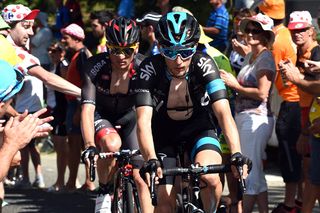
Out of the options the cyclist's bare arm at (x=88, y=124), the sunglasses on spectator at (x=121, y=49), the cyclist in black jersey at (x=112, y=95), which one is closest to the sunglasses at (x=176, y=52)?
the cyclist's bare arm at (x=88, y=124)

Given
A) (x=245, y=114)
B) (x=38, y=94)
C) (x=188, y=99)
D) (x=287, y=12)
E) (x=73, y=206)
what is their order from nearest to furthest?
(x=188, y=99)
(x=245, y=114)
(x=73, y=206)
(x=38, y=94)
(x=287, y=12)

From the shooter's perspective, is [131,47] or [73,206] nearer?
[131,47]

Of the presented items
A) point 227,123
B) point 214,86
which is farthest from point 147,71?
point 227,123

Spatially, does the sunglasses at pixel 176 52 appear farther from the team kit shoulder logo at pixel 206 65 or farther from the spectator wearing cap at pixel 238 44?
the spectator wearing cap at pixel 238 44

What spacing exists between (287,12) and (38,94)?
3899 millimetres

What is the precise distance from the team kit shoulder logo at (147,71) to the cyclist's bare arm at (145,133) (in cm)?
26

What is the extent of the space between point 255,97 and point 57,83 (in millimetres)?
2021

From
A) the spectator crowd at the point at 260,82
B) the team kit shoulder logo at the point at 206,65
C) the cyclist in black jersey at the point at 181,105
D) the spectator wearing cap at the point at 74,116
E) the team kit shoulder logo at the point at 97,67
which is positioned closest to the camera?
the cyclist in black jersey at the point at 181,105

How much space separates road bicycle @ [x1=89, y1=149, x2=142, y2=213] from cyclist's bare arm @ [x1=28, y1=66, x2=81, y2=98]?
132 centimetres

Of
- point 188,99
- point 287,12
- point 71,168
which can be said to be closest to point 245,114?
point 188,99

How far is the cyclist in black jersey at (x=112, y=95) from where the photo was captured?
33.3 feet

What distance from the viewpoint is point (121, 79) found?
34.4 feet

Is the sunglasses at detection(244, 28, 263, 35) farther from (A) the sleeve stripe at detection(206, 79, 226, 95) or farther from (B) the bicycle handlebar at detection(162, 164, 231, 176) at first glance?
(B) the bicycle handlebar at detection(162, 164, 231, 176)

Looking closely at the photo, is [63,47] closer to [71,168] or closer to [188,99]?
[71,168]
